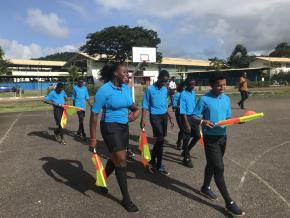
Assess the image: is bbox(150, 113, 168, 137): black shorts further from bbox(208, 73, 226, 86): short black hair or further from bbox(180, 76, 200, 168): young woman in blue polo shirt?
bbox(208, 73, 226, 86): short black hair

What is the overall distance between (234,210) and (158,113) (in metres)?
2.79

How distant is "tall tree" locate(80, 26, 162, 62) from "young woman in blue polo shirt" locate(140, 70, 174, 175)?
67248 millimetres

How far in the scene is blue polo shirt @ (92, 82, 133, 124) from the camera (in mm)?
5402

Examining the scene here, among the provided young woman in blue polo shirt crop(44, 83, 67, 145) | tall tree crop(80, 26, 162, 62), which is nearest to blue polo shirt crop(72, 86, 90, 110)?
young woman in blue polo shirt crop(44, 83, 67, 145)

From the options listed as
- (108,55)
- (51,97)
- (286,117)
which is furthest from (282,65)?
(51,97)

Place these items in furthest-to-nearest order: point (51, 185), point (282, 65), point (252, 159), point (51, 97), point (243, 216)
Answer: point (282, 65)
point (51, 97)
point (252, 159)
point (51, 185)
point (243, 216)

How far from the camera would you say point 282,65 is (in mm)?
90750

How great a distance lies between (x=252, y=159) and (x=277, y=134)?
352 cm

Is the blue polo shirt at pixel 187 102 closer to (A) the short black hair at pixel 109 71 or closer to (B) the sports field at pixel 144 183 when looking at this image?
(B) the sports field at pixel 144 183

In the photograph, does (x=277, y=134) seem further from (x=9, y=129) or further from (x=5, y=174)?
(x=9, y=129)

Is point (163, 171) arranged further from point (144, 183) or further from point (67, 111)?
point (67, 111)

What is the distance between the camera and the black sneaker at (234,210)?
4883mm

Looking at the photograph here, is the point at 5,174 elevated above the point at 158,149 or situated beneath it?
situated beneath

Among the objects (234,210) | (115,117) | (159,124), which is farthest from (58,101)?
(234,210)
